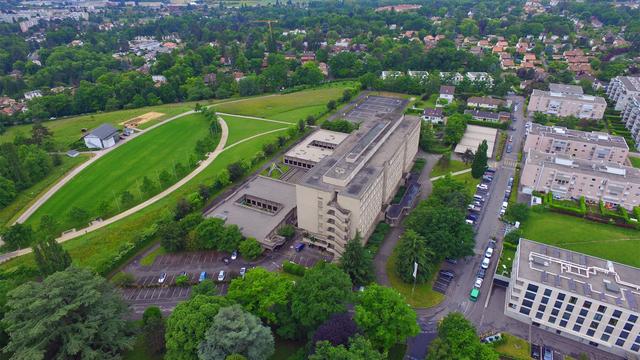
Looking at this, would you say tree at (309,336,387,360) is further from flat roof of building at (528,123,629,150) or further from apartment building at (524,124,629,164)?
flat roof of building at (528,123,629,150)

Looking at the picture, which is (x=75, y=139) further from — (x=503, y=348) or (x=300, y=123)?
(x=503, y=348)

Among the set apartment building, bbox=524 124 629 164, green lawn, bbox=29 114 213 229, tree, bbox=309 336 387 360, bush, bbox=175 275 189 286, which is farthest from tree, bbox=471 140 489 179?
green lawn, bbox=29 114 213 229

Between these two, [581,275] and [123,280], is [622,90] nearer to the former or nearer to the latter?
[581,275]

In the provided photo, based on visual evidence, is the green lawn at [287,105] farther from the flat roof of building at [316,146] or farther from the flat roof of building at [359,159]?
the flat roof of building at [359,159]

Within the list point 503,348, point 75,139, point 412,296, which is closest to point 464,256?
point 412,296

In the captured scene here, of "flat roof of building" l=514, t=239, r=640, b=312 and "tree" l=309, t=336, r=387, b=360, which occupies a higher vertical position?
"tree" l=309, t=336, r=387, b=360
